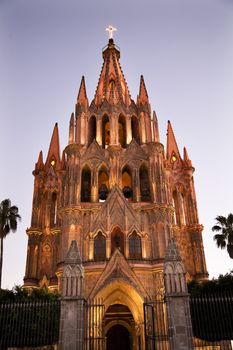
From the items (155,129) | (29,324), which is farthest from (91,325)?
(155,129)

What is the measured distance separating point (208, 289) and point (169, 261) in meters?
8.82

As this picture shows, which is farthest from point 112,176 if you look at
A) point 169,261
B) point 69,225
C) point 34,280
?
point 169,261

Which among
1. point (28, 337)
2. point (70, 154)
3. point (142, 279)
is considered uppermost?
point (70, 154)

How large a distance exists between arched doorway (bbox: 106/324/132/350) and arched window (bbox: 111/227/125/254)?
7679mm

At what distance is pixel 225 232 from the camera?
32500 mm

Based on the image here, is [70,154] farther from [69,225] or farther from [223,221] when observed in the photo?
[223,221]

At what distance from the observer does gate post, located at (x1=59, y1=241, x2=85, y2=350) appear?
49.0 ft

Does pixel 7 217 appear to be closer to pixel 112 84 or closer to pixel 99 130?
pixel 99 130

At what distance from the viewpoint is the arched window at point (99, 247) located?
31.1m

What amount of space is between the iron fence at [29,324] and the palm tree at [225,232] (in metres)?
19.7

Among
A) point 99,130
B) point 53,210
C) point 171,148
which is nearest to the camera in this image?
point 53,210

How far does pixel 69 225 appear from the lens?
3198 centimetres

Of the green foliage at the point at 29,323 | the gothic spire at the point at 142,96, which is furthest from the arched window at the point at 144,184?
the green foliage at the point at 29,323

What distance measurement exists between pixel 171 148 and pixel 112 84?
10.7 m
